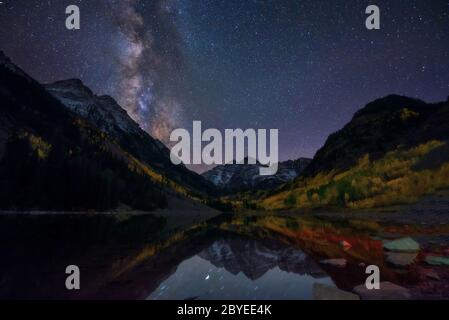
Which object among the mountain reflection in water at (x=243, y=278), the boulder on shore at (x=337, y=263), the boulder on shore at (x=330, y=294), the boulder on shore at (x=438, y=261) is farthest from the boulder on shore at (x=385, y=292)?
the boulder on shore at (x=438, y=261)

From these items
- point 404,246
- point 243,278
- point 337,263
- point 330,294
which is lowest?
point 243,278

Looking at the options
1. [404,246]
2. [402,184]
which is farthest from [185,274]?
[402,184]

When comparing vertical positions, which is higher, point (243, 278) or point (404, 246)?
point (404, 246)

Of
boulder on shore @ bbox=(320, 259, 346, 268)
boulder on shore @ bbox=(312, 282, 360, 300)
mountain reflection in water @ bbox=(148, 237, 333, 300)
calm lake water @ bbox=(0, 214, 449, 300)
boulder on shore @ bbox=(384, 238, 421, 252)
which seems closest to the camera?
boulder on shore @ bbox=(312, 282, 360, 300)

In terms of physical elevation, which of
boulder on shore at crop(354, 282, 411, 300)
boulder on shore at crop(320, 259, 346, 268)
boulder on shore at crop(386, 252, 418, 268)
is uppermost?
boulder on shore at crop(354, 282, 411, 300)

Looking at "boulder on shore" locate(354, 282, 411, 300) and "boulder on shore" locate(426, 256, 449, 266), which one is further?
"boulder on shore" locate(426, 256, 449, 266)

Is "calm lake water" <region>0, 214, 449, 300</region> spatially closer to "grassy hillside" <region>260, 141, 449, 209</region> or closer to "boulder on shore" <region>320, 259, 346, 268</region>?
"boulder on shore" <region>320, 259, 346, 268</region>

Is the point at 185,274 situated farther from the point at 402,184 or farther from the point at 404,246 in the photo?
the point at 402,184

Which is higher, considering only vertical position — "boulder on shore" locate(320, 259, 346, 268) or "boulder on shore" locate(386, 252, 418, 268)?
"boulder on shore" locate(386, 252, 418, 268)

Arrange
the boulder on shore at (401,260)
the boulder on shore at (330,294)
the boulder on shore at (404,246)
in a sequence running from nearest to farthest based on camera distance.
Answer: the boulder on shore at (330,294)
the boulder on shore at (401,260)
the boulder on shore at (404,246)

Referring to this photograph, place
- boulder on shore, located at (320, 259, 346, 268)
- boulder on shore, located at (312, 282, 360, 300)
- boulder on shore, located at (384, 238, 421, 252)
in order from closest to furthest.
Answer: boulder on shore, located at (312, 282, 360, 300)
boulder on shore, located at (320, 259, 346, 268)
boulder on shore, located at (384, 238, 421, 252)

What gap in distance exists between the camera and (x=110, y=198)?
165 m

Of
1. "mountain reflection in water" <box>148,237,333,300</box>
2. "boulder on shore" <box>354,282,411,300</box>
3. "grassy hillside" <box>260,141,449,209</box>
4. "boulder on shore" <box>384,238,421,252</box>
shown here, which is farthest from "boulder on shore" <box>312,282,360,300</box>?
"grassy hillside" <box>260,141,449,209</box>

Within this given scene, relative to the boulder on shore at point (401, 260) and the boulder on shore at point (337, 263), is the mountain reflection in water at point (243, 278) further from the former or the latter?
the boulder on shore at point (401, 260)
